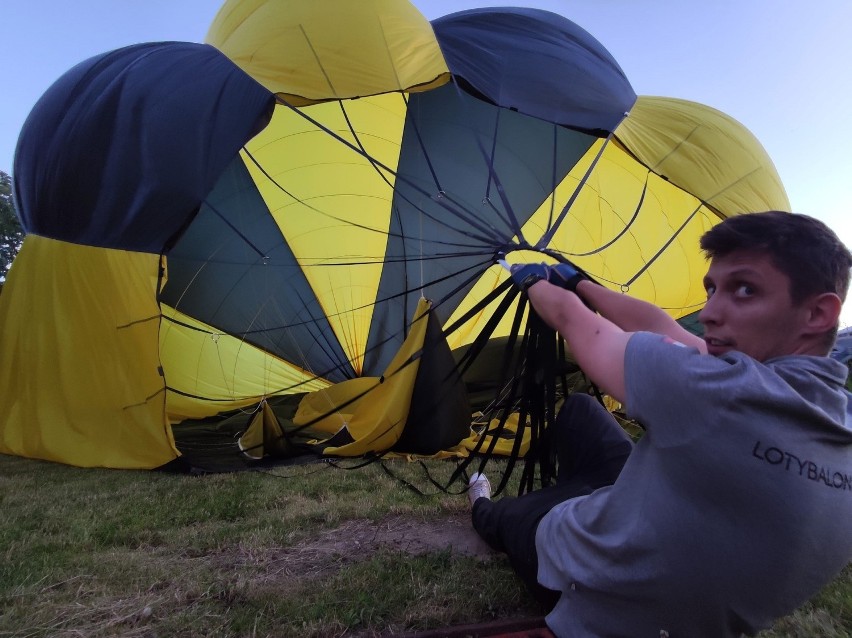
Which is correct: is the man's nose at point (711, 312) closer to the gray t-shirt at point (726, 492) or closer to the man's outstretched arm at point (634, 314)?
the gray t-shirt at point (726, 492)

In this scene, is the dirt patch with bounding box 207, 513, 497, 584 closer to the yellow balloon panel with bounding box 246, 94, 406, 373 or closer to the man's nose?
the man's nose

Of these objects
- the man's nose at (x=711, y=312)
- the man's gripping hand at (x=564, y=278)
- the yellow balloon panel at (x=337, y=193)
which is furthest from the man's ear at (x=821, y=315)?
the yellow balloon panel at (x=337, y=193)

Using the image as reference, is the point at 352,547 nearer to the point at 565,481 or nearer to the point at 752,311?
the point at 565,481

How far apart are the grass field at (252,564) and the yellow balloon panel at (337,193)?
71.2 inches

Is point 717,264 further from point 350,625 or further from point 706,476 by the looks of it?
point 350,625

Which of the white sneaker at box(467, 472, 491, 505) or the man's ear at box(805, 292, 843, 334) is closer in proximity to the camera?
the man's ear at box(805, 292, 843, 334)

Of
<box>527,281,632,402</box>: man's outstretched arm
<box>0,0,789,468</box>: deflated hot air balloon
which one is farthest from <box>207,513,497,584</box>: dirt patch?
<box>527,281,632,402</box>: man's outstretched arm

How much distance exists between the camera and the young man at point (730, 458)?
0.77 metres

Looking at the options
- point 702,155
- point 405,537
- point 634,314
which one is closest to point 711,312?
point 634,314

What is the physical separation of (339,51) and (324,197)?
144cm

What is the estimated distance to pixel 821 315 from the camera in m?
0.87

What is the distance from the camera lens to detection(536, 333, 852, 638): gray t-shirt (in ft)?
2.50

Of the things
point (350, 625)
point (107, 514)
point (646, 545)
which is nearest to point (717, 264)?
point (646, 545)

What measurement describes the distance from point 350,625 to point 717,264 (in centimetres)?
119
